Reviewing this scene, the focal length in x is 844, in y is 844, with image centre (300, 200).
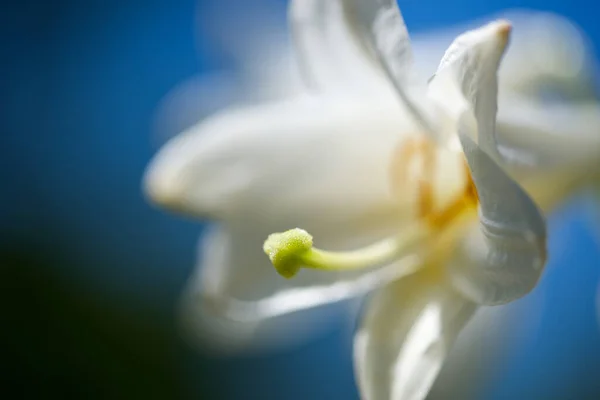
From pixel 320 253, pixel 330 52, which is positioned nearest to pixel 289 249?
pixel 320 253

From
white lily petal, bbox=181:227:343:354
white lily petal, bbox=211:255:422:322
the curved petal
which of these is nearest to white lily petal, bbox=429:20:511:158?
the curved petal

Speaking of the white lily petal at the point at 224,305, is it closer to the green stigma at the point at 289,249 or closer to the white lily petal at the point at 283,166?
the white lily petal at the point at 283,166

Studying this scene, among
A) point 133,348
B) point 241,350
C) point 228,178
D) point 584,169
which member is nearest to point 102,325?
point 133,348

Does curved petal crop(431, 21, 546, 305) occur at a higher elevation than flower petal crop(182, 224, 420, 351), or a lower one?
higher

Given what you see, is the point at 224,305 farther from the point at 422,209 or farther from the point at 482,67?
the point at 482,67

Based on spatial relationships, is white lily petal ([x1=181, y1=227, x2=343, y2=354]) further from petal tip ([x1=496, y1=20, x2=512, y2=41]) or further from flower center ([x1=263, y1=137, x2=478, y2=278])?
petal tip ([x1=496, y1=20, x2=512, y2=41])

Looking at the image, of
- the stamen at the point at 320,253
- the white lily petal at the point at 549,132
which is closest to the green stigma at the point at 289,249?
the stamen at the point at 320,253
